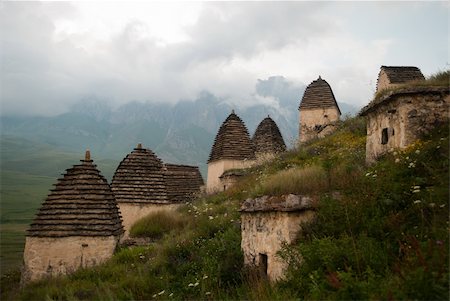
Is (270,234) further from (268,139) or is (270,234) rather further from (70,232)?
(268,139)

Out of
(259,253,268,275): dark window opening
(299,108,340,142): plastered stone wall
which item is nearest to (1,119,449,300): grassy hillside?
(259,253,268,275): dark window opening

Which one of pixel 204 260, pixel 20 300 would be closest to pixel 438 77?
pixel 204 260

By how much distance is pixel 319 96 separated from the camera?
121ft

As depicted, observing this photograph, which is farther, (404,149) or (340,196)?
(404,149)

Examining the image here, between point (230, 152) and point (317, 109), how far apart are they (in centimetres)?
1087

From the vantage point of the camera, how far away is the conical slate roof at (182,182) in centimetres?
2958

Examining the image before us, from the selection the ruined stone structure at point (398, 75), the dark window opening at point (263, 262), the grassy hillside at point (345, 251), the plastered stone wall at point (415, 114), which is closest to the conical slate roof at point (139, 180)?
the grassy hillside at point (345, 251)

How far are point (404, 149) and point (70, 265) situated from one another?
1067 cm

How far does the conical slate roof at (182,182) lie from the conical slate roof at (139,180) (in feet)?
22.5

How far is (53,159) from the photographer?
652 feet

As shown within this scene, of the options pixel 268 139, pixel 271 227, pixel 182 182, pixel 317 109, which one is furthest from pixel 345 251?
pixel 317 109

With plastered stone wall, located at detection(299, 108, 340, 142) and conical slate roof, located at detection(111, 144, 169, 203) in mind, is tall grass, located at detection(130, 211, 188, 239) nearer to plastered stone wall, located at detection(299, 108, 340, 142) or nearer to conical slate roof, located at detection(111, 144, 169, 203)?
conical slate roof, located at detection(111, 144, 169, 203)

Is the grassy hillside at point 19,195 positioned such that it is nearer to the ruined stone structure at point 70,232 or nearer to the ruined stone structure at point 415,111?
the ruined stone structure at point 70,232

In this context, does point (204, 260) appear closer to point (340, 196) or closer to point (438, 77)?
point (340, 196)
